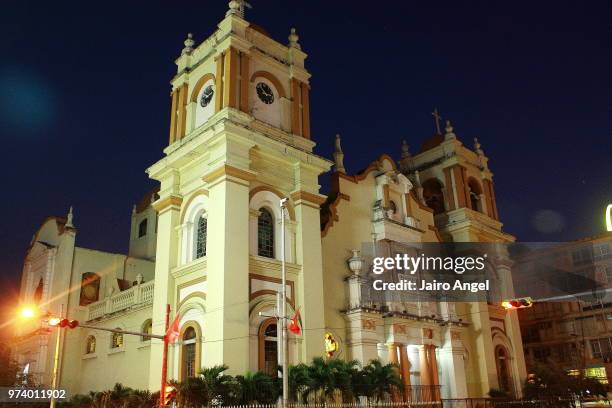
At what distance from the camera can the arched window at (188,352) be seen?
22.3 m

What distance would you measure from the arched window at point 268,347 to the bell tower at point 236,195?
0.21 meters

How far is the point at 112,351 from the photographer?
28922mm

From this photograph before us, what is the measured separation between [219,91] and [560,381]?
22.9 meters

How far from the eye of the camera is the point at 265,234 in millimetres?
24469

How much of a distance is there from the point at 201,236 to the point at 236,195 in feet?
9.14

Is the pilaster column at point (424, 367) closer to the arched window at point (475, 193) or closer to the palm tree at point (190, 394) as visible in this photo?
the arched window at point (475, 193)

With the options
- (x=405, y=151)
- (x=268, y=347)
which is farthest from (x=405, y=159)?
(x=268, y=347)

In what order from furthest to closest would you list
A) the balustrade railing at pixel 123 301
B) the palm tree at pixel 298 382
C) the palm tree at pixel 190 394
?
the balustrade railing at pixel 123 301, the palm tree at pixel 298 382, the palm tree at pixel 190 394

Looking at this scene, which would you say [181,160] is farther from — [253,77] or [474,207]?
[474,207]

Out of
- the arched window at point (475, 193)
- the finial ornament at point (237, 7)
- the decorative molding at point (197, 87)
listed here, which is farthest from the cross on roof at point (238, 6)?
the arched window at point (475, 193)

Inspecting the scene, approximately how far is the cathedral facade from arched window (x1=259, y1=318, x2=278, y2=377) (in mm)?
52

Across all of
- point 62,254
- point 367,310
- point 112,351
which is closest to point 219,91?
point 367,310

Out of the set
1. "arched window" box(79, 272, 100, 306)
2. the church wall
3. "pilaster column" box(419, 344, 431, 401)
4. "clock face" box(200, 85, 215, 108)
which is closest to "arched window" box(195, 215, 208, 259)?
the church wall

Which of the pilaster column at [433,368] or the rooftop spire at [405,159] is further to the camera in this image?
the rooftop spire at [405,159]
